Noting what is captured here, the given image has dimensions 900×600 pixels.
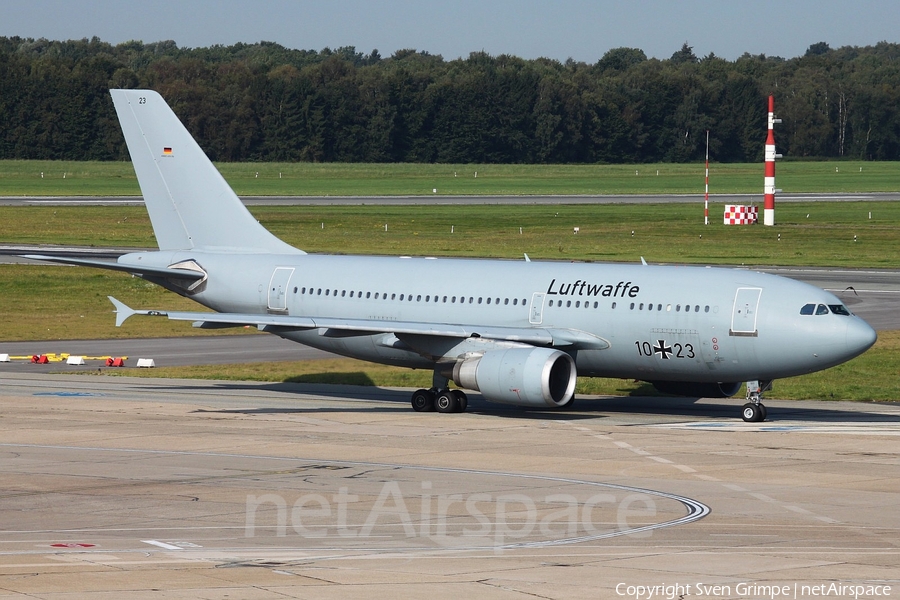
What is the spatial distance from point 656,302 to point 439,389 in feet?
22.9

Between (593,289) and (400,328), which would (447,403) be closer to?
(400,328)

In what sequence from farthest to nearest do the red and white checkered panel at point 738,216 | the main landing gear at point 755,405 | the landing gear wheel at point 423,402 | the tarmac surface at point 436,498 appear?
the red and white checkered panel at point 738,216
the landing gear wheel at point 423,402
the main landing gear at point 755,405
the tarmac surface at point 436,498

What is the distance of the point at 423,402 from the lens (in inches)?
1523

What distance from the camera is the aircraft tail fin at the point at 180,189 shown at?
147 feet

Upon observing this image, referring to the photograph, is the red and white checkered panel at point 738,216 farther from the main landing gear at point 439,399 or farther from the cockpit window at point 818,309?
the cockpit window at point 818,309

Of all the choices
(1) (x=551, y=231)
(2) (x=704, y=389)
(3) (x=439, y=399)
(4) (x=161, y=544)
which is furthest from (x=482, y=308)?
(1) (x=551, y=231)

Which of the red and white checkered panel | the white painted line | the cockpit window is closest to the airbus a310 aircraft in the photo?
the cockpit window

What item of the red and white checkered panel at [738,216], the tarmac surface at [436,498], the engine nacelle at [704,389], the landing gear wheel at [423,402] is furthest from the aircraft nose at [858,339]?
the red and white checkered panel at [738,216]

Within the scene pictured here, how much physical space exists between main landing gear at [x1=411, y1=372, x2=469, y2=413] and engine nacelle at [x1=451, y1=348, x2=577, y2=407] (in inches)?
57.4

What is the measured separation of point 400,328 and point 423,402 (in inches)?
99.6

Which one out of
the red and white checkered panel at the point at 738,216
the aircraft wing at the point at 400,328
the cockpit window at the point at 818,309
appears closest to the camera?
the cockpit window at the point at 818,309

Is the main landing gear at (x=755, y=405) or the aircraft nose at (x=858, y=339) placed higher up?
the aircraft nose at (x=858, y=339)

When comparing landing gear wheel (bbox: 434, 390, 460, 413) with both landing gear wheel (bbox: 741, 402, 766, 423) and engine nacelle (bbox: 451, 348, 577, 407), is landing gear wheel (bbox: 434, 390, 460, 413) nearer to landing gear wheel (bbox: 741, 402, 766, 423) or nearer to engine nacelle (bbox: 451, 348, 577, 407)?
engine nacelle (bbox: 451, 348, 577, 407)

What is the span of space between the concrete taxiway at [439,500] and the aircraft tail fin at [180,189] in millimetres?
6921
